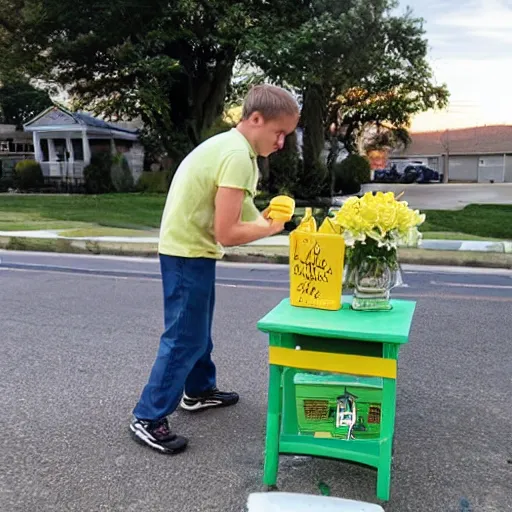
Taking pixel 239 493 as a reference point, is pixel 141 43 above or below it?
above

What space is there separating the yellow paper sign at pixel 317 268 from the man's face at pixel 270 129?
427mm

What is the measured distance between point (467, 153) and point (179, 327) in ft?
163

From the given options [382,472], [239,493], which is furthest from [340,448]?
[239,493]

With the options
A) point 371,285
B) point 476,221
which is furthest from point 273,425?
point 476,221

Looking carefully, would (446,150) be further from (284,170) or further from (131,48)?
(131,48)

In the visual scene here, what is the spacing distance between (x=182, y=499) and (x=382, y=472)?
0.87 metres

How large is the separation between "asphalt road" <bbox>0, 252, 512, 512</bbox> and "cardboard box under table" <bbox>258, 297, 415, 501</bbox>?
0.20 meters

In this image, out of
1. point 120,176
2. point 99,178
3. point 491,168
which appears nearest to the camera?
point 99,178

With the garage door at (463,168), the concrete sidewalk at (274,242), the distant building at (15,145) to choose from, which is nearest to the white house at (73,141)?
the distant building at (15,145)

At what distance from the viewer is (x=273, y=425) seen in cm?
267

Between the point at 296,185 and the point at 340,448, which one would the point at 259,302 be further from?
the point at 296,185

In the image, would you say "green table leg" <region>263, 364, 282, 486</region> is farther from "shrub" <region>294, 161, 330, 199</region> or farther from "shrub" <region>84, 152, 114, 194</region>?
"shrub" <region>84, 152, 114, 194</region>

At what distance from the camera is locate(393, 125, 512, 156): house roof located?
48312 mm

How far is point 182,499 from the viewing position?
8.75 ft
